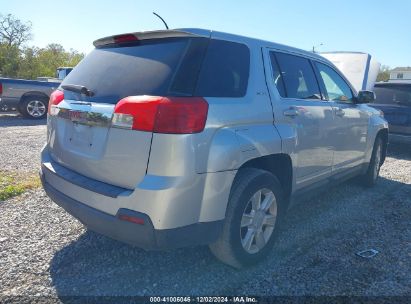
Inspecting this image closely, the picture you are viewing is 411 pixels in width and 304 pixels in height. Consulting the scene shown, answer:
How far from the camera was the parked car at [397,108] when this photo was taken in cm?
800

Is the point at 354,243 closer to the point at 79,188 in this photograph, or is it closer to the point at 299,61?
the point at 299,61

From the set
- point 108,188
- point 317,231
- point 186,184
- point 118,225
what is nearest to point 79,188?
point 108,188

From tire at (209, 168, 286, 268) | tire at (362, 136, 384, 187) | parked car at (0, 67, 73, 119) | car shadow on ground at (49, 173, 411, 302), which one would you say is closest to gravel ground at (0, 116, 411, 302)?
car shadow on ground at (49, 173, 411, 302)

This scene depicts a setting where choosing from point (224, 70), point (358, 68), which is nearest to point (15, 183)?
point (224, 70)

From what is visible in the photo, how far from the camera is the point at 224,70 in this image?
2.70m

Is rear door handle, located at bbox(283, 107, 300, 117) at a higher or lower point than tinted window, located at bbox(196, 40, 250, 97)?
lower

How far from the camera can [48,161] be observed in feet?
10.3

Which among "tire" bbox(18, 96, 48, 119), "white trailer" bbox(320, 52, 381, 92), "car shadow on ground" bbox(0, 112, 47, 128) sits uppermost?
"white trailer" bbox(320, 52, 381, 92)

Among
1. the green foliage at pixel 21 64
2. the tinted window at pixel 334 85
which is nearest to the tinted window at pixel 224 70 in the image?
the tinted window at pixel 334 85

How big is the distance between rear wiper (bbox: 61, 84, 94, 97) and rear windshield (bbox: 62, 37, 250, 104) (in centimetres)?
3

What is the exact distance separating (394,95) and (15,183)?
8.31 meters

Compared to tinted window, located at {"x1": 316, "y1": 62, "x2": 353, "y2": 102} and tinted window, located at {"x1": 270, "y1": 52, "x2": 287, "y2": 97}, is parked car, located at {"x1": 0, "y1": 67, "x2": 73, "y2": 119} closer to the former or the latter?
tinted window, located at {"x1": 316, "y1": 62, "x2": 353, "y2": 102}

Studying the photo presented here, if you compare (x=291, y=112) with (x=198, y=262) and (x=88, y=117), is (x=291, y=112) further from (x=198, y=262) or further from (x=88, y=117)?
(x=88, y=117)

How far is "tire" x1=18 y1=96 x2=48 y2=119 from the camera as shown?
11.9 meters
